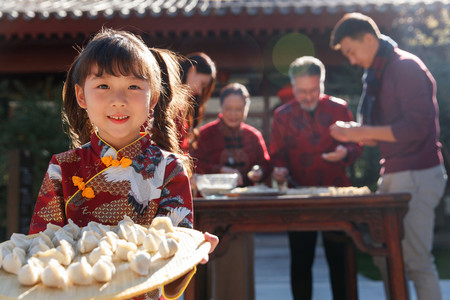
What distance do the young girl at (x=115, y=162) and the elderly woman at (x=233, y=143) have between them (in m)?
1.74

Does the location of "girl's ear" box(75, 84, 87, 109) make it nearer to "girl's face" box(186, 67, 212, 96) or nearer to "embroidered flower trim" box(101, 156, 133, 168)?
"embroidered flower trim" box(101, 156, 133, 168)

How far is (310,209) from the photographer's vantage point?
7.95 feet

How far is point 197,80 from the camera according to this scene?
116 inches

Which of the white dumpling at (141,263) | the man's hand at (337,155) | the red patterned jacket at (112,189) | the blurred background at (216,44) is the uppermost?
the blurred background at (216,44)

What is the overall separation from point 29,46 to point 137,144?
237 inches

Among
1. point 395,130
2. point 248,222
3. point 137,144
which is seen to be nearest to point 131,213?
point 137,144

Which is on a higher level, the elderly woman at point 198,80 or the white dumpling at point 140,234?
the elderly woman at point 198,80

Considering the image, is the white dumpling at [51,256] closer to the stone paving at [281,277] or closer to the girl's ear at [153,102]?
the girl's ear at [153,102]

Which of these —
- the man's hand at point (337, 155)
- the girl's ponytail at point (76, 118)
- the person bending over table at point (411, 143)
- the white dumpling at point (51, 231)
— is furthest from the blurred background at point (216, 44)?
the white dumpling at point (51, 231)

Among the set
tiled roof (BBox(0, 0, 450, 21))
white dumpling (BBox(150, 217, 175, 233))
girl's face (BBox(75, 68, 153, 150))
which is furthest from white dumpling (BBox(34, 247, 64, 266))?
tiled roof (BBox(0, 0, 450, 21))

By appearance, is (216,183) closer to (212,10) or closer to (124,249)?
(124,249)

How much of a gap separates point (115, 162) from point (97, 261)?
50cm

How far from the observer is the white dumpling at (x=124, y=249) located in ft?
3.33

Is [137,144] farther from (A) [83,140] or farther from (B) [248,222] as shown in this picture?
(B) [248,222]
